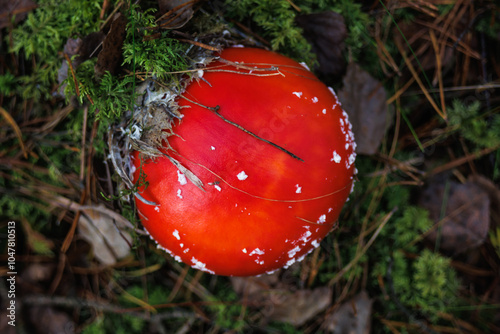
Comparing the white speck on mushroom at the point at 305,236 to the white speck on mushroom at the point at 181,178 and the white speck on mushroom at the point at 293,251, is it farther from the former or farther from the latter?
the white speck on mushroom at the point at 181,178

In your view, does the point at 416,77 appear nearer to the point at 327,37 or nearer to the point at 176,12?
the point at 327,37

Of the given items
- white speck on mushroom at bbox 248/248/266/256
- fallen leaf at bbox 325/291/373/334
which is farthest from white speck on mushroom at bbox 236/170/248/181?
fallen leaf at bbox 325/291/373/334

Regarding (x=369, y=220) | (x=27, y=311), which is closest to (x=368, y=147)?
(x=369, y=220)

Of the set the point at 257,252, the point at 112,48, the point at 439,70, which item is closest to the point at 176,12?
the point at 112,48

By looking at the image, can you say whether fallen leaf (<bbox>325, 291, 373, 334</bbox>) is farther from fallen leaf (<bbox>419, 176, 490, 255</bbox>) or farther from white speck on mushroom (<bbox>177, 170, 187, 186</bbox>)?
white speck on mushroom (<bbox>177, 170, 187, 186</bbox>)

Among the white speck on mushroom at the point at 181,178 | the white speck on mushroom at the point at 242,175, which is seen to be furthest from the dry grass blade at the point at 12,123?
the white speck on mushroom at the point at 242,175

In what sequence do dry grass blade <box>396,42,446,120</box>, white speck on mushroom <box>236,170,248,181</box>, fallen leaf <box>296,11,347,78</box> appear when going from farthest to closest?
dry grass blade <box>396,42,446,120</box>
fallen leaf <box>296,11,347,78</box>
white speck on mushroom <box>236,170,248,181</box>

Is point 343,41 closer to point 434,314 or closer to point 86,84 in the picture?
point 86,84
